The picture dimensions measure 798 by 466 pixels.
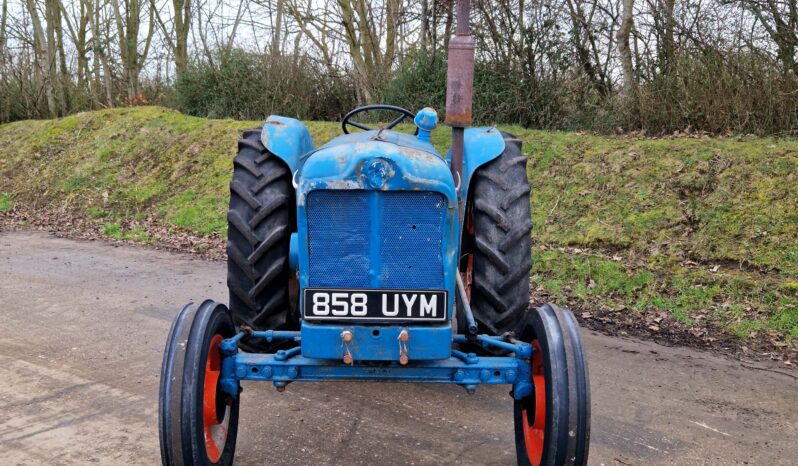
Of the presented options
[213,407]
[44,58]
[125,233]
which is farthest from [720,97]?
[44,58]

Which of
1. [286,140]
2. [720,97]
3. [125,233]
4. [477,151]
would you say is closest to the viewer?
[477,151]

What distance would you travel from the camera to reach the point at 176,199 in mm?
11234

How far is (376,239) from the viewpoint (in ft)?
10.4

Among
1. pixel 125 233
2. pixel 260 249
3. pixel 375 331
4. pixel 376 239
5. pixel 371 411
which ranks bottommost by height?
pixel 371 411

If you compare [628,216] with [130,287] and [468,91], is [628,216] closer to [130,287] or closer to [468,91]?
[468,91]

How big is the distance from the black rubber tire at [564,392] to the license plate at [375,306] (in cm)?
45

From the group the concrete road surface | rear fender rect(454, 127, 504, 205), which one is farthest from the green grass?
rear fender rect(454, 127, 504, 205)

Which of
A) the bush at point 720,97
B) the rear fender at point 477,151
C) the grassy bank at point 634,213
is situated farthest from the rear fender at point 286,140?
the bush at point 720,97

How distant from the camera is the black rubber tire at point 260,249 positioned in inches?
155

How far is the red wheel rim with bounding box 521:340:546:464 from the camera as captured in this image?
318 centimetres

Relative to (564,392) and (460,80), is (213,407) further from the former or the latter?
(460,80)

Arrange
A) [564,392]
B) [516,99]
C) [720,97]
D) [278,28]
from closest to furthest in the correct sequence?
1. [564,392]
2. [720,97]
3. [516,99]
4. [278,28]

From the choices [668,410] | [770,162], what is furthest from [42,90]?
[668,410]

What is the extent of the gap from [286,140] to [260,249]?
0.79 meters
